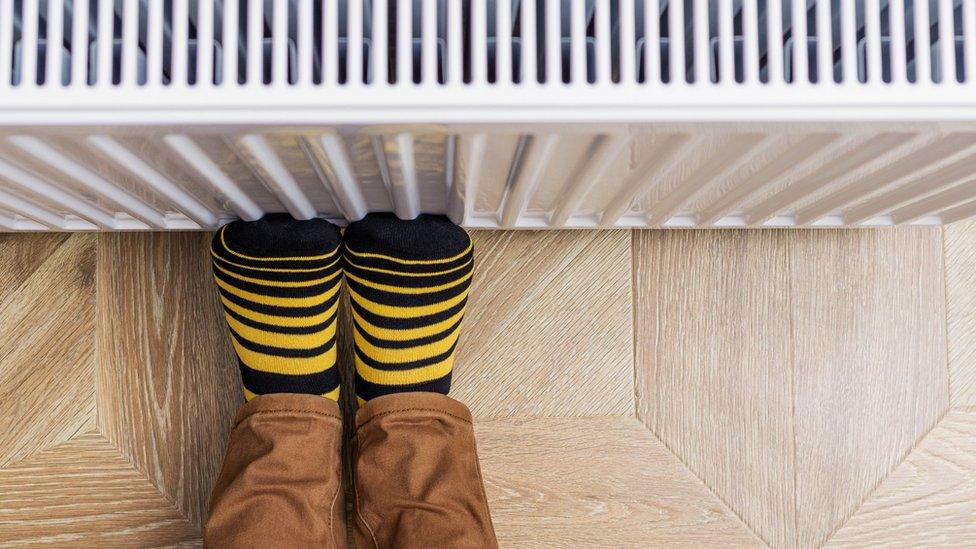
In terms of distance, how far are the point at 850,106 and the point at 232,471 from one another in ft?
1.86

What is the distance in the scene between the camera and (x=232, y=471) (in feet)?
2.20

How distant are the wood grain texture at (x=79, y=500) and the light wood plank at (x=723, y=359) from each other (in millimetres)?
509

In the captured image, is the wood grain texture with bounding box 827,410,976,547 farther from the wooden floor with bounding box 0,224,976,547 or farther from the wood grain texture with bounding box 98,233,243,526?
the wood grain texture with bounding box 98,233,243,526

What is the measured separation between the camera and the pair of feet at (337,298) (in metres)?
0.62

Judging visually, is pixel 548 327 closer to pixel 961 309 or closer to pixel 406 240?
pixel 406 240

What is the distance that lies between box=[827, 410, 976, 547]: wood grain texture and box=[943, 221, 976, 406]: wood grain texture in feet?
0.10

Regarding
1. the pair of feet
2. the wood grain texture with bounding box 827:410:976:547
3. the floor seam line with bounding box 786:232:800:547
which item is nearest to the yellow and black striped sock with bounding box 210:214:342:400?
the pair of feet

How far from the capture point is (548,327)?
2.52 ft

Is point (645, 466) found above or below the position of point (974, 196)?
below

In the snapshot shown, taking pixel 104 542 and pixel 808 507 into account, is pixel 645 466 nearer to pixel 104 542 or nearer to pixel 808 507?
pixel 808 507

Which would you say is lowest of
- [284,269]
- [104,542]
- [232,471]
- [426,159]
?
[104,542]

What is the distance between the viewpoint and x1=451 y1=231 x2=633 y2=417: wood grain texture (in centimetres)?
77

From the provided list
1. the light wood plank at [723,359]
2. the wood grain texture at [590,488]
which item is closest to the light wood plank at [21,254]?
the wood grain texture at [590,488]

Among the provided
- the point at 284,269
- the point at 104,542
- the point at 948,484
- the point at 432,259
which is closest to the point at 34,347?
the point at 104,542
